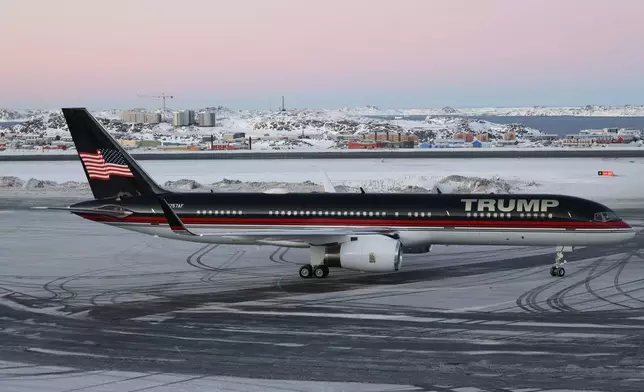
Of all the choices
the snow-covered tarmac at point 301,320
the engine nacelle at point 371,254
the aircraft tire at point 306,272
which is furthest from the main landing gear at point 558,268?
the aircraft tire at point 306,272

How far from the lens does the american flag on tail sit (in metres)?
37.2

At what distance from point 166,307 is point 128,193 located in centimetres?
1010

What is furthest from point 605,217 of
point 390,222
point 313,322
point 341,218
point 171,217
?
point 171,217

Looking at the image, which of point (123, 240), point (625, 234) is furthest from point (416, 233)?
point (123, 240)

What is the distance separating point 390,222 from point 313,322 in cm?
994

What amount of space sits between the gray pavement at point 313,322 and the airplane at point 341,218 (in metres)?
1.56

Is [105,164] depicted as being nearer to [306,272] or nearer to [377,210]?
[306,272]

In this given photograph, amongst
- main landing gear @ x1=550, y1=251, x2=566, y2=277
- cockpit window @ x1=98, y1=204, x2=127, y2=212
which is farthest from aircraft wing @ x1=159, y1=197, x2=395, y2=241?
main landing gear @ x1=550, y1=251, x2=566, y2=277

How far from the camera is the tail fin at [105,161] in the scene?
37125 mm

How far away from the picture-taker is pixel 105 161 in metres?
37.2

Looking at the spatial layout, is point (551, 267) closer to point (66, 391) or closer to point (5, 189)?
point (66, 391)

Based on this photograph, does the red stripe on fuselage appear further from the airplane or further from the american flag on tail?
the american flag on tail

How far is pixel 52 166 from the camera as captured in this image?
95562 mm

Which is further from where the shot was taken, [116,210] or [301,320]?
[116,210]
